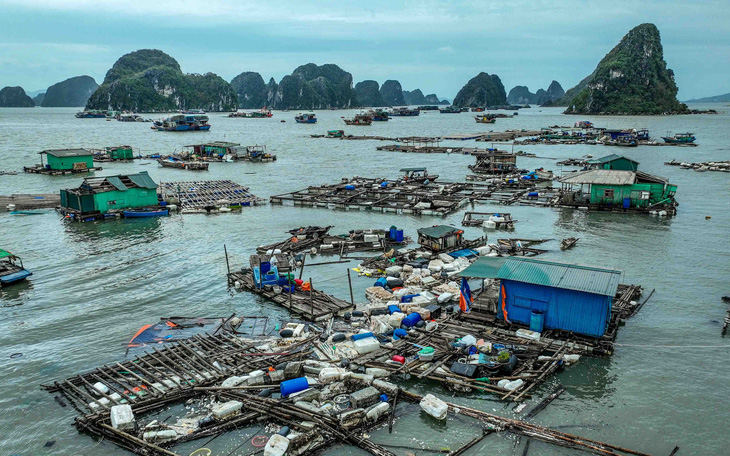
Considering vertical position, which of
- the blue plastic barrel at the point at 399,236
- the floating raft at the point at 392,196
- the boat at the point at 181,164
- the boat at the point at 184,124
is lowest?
the blue plastic barrel at the point at 399,236

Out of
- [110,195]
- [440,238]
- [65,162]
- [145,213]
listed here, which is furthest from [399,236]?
[65,162]

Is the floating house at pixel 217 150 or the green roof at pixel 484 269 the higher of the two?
the floating house at pixel 217 150

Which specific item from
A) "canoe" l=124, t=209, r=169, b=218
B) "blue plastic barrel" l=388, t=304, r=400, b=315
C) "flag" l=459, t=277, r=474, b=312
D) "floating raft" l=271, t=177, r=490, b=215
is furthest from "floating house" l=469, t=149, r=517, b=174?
"blue plastic barrel" l=388, t=304, r=400, b=315

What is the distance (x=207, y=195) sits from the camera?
156ft

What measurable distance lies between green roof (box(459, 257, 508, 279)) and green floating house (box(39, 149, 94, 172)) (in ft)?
206

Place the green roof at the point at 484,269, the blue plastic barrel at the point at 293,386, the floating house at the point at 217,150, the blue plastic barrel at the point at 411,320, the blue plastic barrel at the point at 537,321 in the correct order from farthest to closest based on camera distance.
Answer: the floating house at the point at 217,150, the green roof at the point at 484,269, the blue plastic barrel at the point at 411,320, the blue plastic barrel at the point at 537,321, the blue plastic barrel at the point at 293,386

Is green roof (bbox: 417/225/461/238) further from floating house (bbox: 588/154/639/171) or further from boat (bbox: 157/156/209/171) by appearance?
boat (bbox: 157/156/209/171)

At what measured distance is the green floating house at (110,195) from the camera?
3966 centimetres

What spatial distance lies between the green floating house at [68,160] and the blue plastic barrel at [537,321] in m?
65.7

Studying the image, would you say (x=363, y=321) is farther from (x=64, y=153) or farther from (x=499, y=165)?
(x=64, y=153)

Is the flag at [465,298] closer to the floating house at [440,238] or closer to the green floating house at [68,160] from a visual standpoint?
the floating house at [440,238]

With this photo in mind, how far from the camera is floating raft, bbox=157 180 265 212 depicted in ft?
145

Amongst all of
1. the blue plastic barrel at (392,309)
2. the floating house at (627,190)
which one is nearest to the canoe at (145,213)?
the blue plastic barrel at (392,309)

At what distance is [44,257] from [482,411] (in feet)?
91.2
